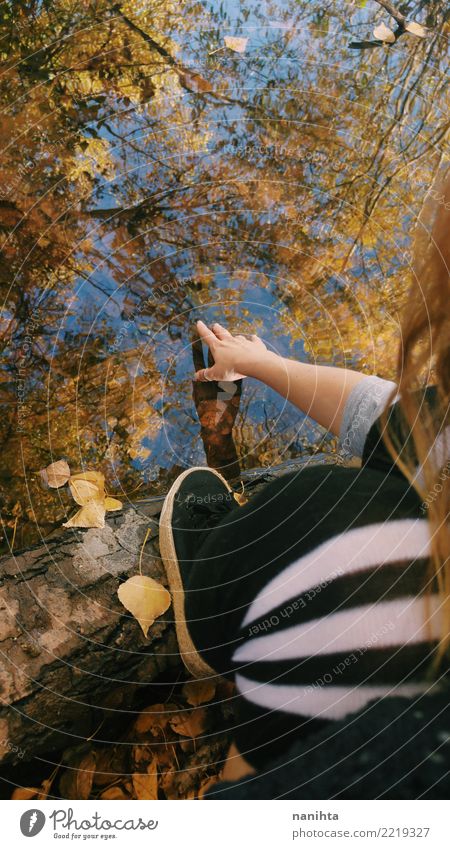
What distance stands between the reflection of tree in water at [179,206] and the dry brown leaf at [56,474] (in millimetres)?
22

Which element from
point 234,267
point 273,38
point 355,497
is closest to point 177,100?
point 273,38

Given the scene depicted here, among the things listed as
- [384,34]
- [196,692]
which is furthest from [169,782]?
→ [384,34]

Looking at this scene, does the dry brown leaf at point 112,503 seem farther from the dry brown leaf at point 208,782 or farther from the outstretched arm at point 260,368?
the dry brown leaf at point 208,782

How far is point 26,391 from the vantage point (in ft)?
3.43

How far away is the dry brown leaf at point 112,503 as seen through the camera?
99 centimetres

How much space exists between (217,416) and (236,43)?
69cm

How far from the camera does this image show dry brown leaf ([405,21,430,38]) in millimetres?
1024

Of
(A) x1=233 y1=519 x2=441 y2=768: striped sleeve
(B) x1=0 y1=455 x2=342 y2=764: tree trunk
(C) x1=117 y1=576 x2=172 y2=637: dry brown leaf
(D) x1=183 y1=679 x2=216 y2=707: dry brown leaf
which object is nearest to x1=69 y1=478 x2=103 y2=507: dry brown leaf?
(B) x1=0 y1=455 x2=342 y2=764: tree trunk

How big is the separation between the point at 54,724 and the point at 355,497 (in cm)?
59

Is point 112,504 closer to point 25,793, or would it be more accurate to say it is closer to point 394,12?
point 25,793

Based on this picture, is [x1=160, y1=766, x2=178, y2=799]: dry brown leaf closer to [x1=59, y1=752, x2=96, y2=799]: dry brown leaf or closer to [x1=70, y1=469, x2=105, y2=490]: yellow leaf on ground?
[x1=59, y1=752, x2=96, y2=799]: dry brown leaf

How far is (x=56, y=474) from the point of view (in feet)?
3.47

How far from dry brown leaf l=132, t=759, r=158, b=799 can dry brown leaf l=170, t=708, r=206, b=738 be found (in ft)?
0.21

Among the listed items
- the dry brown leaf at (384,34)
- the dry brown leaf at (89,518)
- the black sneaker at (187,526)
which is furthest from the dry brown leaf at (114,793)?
the dry brown leaf at (384,34)
